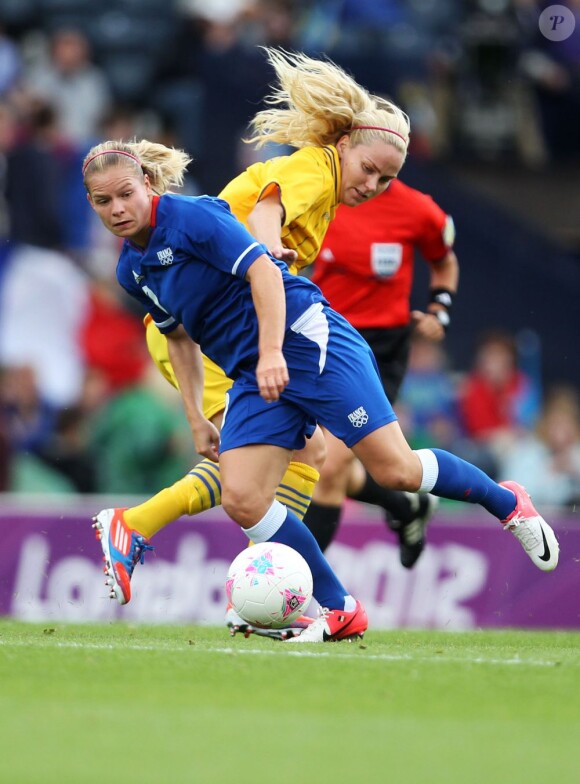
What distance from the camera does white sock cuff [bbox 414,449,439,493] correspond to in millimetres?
6008

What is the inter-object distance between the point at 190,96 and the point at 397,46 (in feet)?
6.43

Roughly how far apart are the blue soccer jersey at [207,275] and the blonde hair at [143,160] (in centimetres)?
21

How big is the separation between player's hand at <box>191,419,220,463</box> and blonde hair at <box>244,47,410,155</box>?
117 cm

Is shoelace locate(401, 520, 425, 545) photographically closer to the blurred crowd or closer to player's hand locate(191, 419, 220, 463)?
player's hand locate(191, 419, 220, 463)

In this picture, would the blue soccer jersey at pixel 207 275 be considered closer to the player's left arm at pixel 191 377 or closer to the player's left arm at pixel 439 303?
the player's left arm at pixel 191 377

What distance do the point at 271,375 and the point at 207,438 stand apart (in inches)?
38.4

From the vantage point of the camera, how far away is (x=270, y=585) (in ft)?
18.7

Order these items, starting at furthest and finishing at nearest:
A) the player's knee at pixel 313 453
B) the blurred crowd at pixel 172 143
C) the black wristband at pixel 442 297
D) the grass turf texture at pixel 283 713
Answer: the blurred crowd at pixel 172 143, the black wristband at pixel 442 297, the player's knee at pixel 313 453, the grass turf texture at pixel 283 713

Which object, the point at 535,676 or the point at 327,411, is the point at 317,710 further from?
the point at 327,411

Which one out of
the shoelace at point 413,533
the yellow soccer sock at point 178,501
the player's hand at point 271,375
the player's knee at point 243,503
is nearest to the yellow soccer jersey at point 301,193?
the player's hand at point 271,375

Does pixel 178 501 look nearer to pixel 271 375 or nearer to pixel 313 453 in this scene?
pixel 313 453

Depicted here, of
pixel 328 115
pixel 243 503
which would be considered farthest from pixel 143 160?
pixel 243 503

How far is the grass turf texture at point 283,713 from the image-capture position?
3.61m

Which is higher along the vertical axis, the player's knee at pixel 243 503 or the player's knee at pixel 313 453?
the player's knee at pixel 313 453
